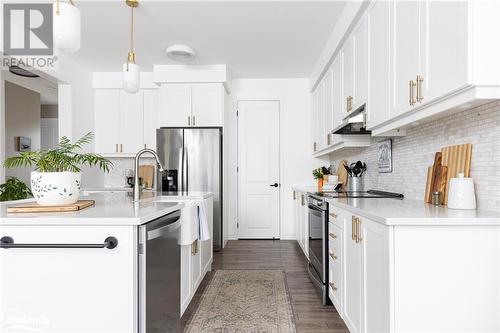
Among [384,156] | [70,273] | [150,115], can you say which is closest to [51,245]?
[70,273]

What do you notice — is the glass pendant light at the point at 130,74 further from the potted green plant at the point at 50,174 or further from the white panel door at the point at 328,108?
the white panel door at the point at 328,108

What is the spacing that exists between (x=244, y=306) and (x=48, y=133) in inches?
259

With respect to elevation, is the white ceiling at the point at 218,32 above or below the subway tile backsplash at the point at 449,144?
above

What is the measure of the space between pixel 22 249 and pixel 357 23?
9.26 ft

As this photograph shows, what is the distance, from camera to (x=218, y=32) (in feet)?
11.2

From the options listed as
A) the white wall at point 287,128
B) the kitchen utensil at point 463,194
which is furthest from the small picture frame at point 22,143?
the kitchen utensil at point 463,194

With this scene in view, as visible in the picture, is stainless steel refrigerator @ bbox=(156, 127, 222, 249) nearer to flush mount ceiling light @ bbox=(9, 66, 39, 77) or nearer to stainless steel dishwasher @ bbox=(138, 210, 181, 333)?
flush mount ceiling light @ bbox=(9, 66, 39, 77)

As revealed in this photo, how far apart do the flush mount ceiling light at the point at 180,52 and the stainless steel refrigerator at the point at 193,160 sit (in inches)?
39.3

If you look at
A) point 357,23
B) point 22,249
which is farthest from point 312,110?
point 22,249

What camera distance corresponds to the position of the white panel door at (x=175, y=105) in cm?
453

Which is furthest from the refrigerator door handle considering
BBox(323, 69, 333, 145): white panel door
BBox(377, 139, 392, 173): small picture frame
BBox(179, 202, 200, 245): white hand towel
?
BBox(377, 139, 392, 173): small picture frame

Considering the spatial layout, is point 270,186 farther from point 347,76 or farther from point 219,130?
point 347,76

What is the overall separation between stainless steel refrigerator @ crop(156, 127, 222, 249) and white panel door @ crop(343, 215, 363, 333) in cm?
258

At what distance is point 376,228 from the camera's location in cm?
147
